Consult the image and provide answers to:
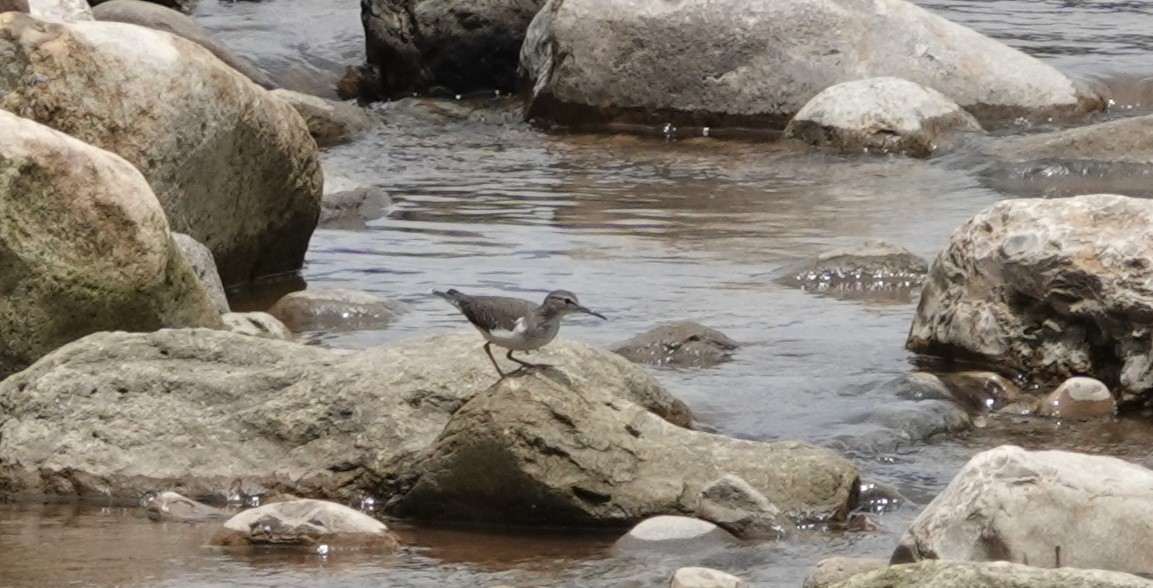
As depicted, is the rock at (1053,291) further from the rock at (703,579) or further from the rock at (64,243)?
the rock at (64,243)

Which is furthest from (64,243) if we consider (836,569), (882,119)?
(882,119)

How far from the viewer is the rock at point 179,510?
645 cm

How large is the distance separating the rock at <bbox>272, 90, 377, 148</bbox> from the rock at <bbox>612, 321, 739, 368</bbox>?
273 inches

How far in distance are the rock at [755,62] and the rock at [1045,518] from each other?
35.4 ft

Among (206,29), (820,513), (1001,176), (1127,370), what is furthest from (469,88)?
(820,513)

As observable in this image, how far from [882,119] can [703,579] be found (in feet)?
32.9

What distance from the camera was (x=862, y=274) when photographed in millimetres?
10320

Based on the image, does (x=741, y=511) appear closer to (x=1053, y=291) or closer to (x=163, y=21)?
(x=1053, y=291)

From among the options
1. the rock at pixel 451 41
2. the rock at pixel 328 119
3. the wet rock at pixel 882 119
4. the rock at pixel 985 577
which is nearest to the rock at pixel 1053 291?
the rock at pixel 985 577

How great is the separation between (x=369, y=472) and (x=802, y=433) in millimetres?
1800

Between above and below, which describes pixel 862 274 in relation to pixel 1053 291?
below

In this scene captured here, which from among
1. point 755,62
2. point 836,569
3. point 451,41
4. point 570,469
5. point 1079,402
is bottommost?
point 451,41

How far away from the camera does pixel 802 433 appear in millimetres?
→ 7676

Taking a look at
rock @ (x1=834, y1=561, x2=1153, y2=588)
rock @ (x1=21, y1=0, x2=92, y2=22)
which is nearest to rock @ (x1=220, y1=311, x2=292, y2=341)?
rock @ (x1=834, y1=561, x2=1153, y2=588)
